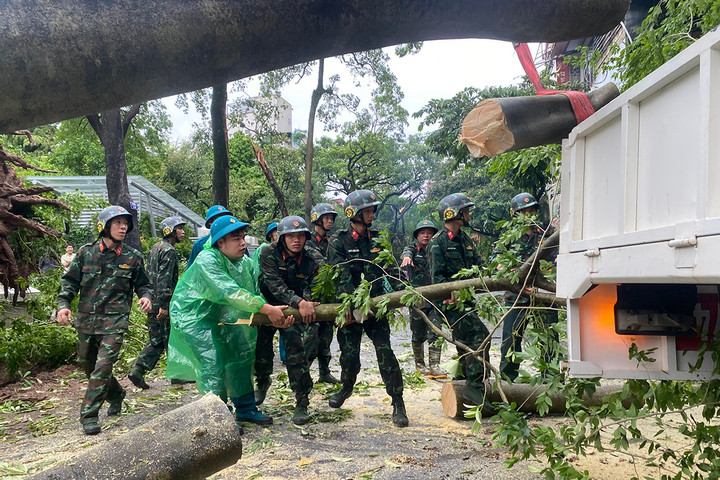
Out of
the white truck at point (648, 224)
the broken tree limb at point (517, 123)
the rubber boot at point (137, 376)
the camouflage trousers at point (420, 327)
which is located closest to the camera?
the white truck at point (648, 224)

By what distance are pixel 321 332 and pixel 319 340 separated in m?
0.13

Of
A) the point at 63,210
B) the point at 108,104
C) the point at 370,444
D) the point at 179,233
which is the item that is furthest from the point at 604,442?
the point at 63,210

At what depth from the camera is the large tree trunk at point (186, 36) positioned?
188 centimetres

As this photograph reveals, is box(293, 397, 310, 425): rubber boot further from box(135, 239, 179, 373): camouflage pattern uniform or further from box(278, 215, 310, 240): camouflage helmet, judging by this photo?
box(135, 239, 179, 373): camouflage pattern uniform

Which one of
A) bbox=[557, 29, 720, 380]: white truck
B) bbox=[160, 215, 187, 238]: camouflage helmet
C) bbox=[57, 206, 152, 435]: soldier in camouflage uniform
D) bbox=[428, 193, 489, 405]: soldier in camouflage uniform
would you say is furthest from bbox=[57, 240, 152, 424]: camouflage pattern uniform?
bbox=[557, 29, 720, 380]: white truck

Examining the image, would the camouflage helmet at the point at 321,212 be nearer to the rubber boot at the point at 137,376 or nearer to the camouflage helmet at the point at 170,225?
the camouflage helmet at the point at 170,225

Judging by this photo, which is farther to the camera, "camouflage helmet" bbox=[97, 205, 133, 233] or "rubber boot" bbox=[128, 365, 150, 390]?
"rubber boot" bbox=[128, 365, 150, 390]

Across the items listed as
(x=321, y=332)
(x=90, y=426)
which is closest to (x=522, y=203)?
(x=321, y=332)

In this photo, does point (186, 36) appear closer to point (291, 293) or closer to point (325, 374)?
point (291, 293)

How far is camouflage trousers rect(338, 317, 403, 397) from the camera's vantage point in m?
5.27

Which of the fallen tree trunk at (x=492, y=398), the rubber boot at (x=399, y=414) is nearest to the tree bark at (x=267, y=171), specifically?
the rubber boot at (x=399, y=414)

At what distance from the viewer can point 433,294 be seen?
4.82 meters

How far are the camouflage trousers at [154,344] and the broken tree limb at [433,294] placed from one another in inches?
85.4

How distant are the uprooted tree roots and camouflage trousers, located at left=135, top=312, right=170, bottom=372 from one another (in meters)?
2.04
